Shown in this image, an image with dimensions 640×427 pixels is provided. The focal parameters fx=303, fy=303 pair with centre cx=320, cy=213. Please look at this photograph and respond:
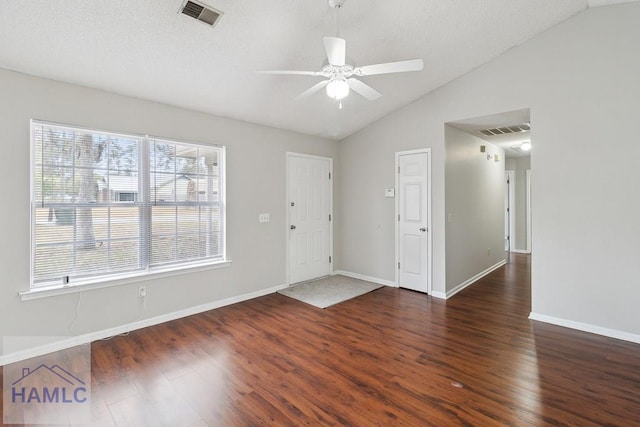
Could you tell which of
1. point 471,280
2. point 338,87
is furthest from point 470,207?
point 338,87

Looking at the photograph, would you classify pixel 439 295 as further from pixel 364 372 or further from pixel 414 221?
pixel 364 372

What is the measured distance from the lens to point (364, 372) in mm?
2457

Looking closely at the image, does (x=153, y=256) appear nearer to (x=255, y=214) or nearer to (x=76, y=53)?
(x=255, y=214)

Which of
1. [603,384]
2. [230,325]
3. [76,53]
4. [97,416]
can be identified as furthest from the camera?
[230,325]

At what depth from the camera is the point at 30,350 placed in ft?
8.82

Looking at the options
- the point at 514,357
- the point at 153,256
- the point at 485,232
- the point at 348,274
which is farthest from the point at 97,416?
the point at 485,232

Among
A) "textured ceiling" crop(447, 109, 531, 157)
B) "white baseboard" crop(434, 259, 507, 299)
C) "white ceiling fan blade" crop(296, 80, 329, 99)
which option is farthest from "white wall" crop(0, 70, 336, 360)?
"white baseboard" crop(434, 259, 507, 299)

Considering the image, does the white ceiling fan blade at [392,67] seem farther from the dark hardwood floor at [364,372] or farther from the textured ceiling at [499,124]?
the dark hardwood floor at [364,372]

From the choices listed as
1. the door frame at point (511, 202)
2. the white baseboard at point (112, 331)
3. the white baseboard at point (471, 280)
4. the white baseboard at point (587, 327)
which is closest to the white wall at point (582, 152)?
the white baseboard at point (587, 327)

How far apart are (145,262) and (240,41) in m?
2.54

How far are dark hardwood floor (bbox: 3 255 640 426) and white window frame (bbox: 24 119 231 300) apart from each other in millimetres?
579

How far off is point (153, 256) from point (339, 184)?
10.9 ft

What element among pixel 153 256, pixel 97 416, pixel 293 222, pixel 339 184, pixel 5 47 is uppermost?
pixel 5 47

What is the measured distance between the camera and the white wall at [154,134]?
8.59 ft
